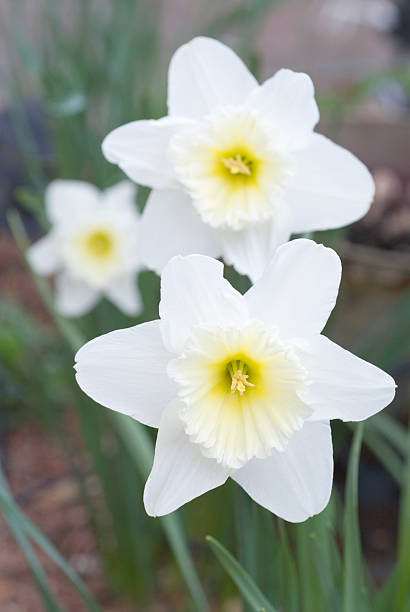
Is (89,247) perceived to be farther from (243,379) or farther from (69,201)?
(243,379)

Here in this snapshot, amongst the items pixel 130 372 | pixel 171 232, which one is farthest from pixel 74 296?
pixel 130 372

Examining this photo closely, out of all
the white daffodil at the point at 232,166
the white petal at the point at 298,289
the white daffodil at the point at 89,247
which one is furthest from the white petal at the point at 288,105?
the white daffodil at the point at 89,247

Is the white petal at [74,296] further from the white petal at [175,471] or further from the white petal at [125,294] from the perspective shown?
the white petal at [175,471]

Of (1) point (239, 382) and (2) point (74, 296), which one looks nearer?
(1) point (239, 382)

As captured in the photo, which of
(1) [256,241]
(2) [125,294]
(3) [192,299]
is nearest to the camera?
(3) [192,299]

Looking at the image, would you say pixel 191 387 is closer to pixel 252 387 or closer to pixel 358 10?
pixel 252 387

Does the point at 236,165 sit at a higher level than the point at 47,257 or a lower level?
higher
